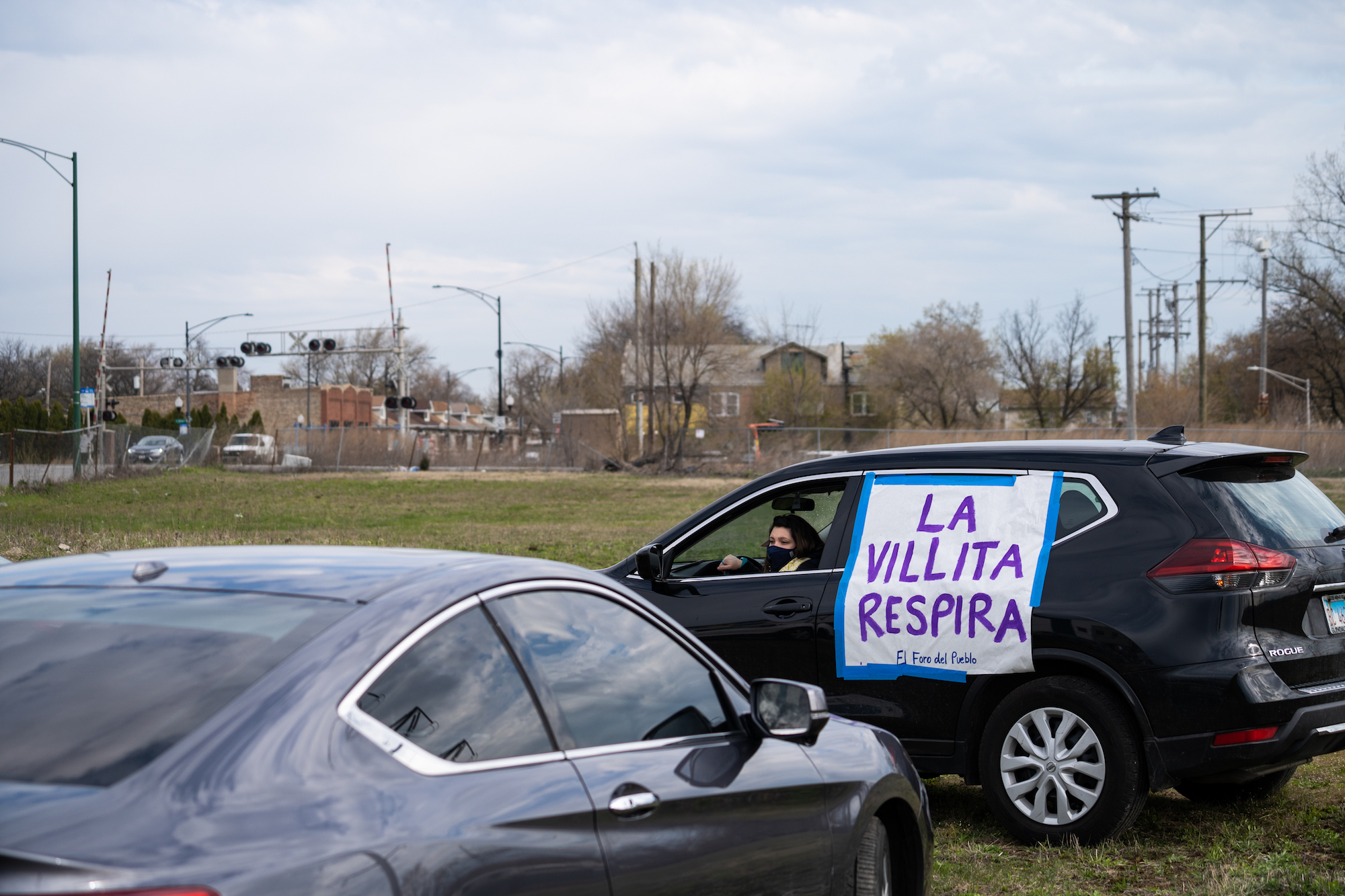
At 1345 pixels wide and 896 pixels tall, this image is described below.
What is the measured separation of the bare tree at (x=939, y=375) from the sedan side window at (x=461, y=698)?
85277 mm

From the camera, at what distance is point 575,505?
102 feet

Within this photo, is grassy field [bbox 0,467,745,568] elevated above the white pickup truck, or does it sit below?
below

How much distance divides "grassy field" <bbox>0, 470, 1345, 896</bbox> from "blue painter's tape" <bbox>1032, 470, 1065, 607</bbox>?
1.18 metres

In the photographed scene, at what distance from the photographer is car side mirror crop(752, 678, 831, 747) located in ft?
11.4

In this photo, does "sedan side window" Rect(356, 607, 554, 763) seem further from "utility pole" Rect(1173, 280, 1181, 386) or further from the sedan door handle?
"utility pole" Rect(1173, 280, 1181, 386)

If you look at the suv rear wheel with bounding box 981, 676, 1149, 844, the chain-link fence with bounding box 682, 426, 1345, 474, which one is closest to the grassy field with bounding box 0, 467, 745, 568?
the suv rear wheel with bounding box 981, 676, 1149, 844

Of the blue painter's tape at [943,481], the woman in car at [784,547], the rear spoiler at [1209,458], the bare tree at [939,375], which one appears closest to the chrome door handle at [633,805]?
the blue painter's tape at [943,481]

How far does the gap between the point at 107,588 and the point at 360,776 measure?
0.87m

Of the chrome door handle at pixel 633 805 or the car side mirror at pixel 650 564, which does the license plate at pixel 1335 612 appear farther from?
the chrome door handle at pixel 633 805

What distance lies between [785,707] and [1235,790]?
13.7 feet

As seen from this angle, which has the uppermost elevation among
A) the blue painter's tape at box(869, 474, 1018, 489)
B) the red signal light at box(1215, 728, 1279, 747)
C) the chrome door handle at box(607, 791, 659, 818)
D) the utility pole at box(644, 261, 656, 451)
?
the utility pole at box(644, 261, 656, 451)

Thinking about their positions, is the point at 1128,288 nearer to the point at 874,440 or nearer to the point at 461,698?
the point at 874,440

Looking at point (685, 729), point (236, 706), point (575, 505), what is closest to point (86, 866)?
point (236, 706)

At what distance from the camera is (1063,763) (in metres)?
5.70
